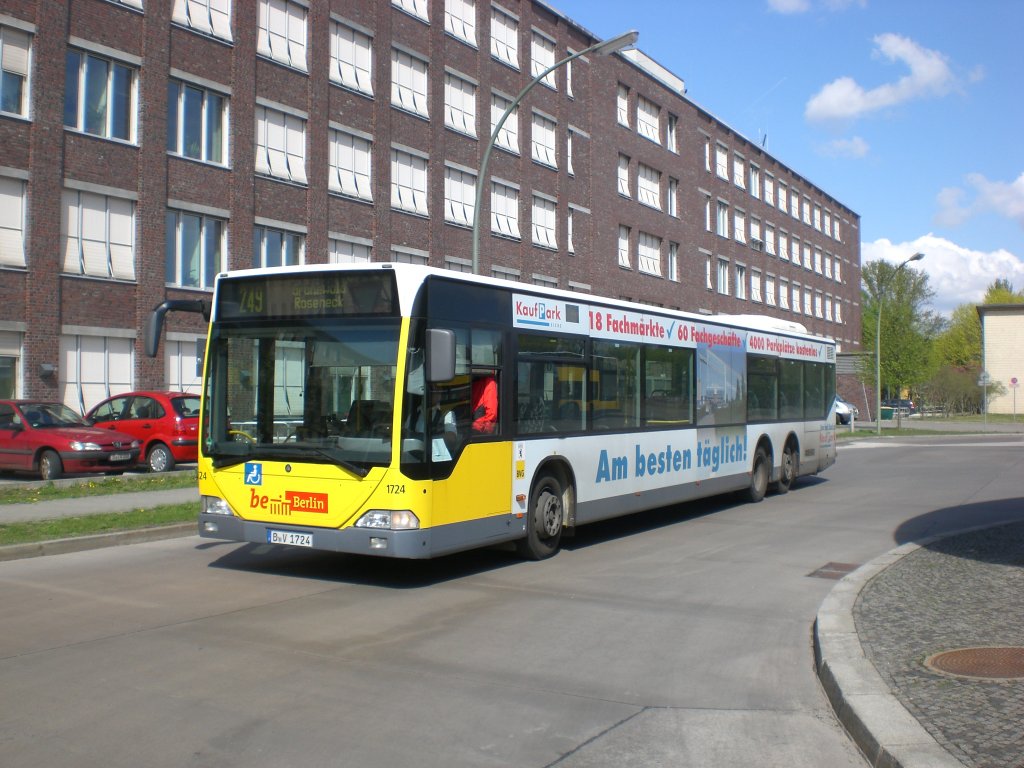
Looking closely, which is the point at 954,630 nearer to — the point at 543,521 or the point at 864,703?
the point at 864,703

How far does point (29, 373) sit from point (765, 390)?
1719cm

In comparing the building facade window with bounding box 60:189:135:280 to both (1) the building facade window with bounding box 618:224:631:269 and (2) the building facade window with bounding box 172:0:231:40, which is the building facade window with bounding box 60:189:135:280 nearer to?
(2) the building facade window with bounding box 172:0:231:40

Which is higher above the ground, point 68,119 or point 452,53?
point 452,53

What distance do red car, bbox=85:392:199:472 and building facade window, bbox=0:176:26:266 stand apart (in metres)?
4.84

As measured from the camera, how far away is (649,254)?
4953 centimetres

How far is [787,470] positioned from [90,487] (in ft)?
40.5

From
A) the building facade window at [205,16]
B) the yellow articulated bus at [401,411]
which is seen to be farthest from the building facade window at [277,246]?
the yellow articulated bus at [401,411]

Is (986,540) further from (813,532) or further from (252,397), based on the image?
(252,397)

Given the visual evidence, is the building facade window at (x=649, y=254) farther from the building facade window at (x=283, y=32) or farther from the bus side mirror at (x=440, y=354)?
the bus side mirror at (x=440, y=354)

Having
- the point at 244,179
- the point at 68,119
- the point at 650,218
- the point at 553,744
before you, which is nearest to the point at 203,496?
the point at 553,744

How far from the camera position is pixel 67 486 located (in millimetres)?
17578

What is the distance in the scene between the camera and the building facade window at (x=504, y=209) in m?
38.6

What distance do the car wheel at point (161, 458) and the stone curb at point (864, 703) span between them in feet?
52.8

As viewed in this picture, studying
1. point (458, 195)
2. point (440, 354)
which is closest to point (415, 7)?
point (458, 195)
